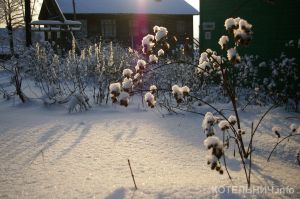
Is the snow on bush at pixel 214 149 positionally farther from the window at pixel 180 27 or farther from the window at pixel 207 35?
the window at pixel 180 27

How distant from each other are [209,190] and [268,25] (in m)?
7.14

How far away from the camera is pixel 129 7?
26.2 meters

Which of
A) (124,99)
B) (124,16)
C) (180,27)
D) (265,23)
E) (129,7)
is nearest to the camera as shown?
(124,99)

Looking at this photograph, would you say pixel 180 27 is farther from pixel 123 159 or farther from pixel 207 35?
pixel 123 159

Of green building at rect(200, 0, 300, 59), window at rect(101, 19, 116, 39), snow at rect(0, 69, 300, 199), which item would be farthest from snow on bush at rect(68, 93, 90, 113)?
window at rect(101, 19, 116, 39)

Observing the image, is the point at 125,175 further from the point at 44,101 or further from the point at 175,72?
the point at 175,72

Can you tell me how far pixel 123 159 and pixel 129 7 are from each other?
2429cm

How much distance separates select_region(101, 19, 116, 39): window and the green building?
1682 cm

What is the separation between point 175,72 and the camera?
767 cm

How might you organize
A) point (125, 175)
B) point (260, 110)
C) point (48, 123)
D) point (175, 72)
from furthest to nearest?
point (175, 72) < point (260, 110) < point (48, 123) < point (125, 175)

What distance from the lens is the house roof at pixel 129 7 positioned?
2528 centimetres

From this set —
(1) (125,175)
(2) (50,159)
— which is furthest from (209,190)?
(2) (50,159)

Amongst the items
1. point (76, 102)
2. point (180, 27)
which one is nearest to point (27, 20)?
point (76, 102)

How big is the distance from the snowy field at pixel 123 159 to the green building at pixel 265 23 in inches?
134
